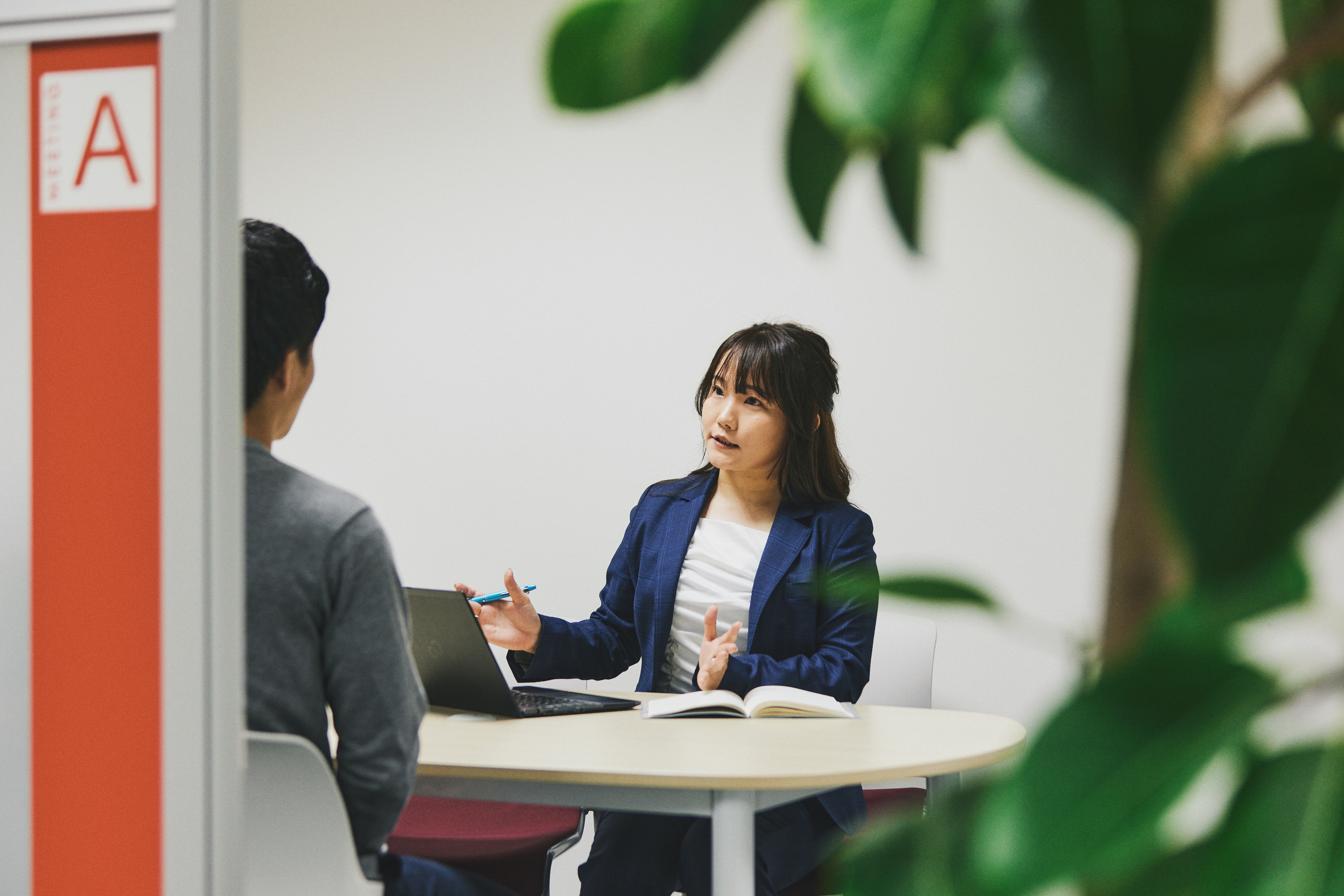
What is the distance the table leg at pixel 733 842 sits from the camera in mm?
1460

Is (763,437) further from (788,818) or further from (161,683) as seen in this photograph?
(161,683)

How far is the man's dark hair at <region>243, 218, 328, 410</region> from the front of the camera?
1293 mm

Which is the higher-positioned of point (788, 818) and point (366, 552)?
point (366, 552)

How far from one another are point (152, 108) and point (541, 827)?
1.68m

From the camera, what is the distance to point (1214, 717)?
230 millimetres

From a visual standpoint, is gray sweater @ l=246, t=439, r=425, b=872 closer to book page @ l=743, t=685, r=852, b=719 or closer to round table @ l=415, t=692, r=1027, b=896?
round table @ l=415, t=692, r=1027, b=896

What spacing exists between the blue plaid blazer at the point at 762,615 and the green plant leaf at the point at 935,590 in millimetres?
1694

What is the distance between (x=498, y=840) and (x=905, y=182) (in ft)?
6.47

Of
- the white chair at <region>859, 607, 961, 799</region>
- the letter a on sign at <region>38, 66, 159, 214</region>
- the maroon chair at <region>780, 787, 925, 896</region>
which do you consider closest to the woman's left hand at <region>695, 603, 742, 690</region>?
the maroon chair at <region>780, 787, 925, 896</region>

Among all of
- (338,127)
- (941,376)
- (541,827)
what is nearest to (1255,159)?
(541,827)

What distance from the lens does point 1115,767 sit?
0.22 metres

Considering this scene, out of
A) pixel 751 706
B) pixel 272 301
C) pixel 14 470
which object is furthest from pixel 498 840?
pixel 14 470

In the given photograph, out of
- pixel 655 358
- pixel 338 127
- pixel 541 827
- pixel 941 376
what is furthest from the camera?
pixel 338 127

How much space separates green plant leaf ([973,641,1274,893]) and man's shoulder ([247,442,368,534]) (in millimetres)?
1078
